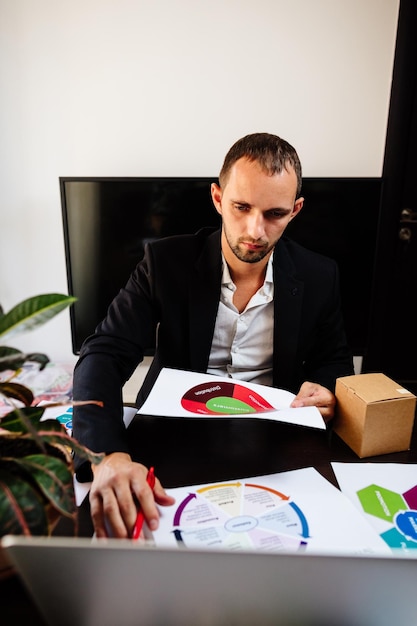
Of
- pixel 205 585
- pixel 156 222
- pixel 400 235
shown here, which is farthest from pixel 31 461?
pixel 400 235

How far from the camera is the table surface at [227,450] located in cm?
70

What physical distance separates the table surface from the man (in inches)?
9.3

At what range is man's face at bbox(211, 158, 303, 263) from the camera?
3.58ft

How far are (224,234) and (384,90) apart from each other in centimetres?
136

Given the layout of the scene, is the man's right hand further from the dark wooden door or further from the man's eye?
the dark wooden door

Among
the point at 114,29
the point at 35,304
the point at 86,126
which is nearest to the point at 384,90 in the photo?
the point at 114,29

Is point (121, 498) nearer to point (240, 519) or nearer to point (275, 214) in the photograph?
point (240, 519)

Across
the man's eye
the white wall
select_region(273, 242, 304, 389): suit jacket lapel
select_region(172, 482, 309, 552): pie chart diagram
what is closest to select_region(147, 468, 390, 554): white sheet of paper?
select_region(172, 482, 309, 552): pie chart diagram

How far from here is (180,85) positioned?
77.9 inches

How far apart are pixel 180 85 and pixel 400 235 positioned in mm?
1357

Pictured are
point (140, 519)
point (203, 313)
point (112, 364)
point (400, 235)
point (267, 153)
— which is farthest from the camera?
point (400, 235)

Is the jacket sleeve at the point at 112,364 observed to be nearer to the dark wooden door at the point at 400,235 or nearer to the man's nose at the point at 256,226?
the man's nose at the point at 256,226

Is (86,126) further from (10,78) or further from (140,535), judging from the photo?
(140,535)

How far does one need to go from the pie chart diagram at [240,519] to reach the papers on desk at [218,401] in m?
Result: 0.13
